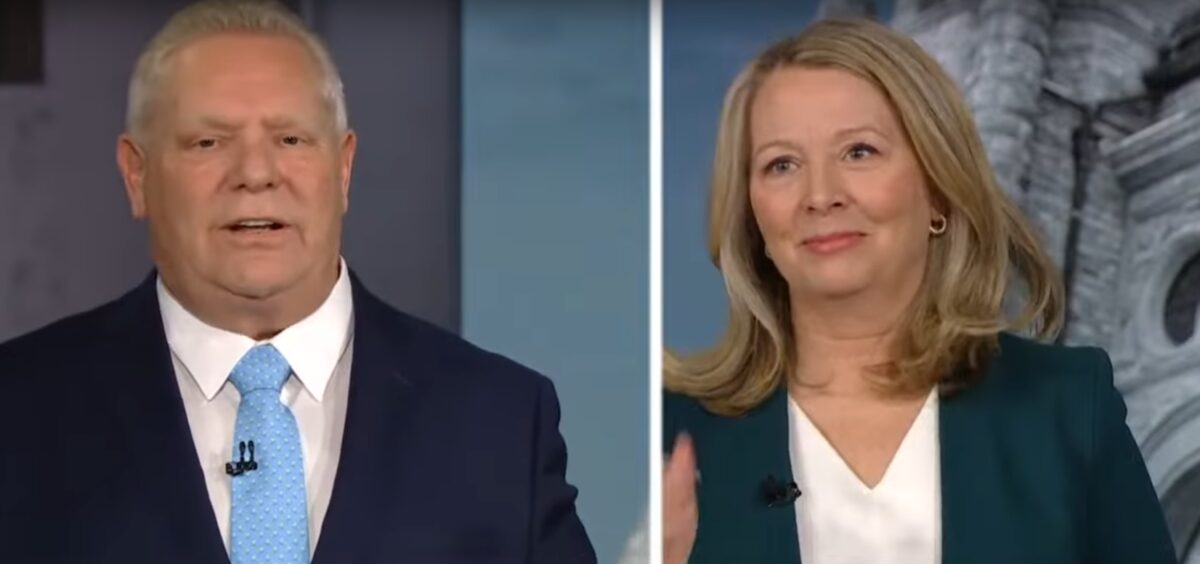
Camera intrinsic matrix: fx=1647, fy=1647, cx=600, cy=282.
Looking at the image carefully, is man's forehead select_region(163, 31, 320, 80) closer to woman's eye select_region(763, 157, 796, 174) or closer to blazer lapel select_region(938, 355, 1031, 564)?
woman's eye select_region(763, 157, 796, 174)

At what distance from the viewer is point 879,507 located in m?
2.70

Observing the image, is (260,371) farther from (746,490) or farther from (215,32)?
(746,490)

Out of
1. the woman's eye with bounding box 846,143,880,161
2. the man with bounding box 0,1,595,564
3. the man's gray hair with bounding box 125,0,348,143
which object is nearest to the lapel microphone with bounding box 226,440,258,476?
the man with bounding box 0,1,595,564

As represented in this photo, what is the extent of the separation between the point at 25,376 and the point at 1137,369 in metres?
1.84

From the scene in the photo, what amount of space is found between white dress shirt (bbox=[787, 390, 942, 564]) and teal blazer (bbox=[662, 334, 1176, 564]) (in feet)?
0.06

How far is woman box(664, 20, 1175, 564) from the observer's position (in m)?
2.68

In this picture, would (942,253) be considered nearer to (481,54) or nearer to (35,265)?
(481,54)

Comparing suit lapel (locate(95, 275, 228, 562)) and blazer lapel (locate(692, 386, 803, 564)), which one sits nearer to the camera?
suit lapel (locate(95, 275, 228, 562))

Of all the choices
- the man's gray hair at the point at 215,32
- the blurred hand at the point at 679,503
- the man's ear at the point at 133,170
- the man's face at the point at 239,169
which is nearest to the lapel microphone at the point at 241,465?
the man's face at the point at 239,169

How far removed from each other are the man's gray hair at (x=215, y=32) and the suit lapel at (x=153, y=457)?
0.35 m

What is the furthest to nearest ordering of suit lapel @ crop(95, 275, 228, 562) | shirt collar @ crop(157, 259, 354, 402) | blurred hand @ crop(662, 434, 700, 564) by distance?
blurred hand @ crop(662, 434, 700, 564), shirt collar @ crop(157, 259, 354, 402), suit lapel @ crop(95, 275, 228, 562)

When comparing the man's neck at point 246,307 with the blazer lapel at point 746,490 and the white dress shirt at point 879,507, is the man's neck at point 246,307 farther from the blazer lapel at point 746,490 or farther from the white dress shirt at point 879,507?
the white dress shirt at point 879,507

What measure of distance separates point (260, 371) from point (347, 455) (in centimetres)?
19

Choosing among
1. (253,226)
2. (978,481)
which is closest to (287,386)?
(253,226)
